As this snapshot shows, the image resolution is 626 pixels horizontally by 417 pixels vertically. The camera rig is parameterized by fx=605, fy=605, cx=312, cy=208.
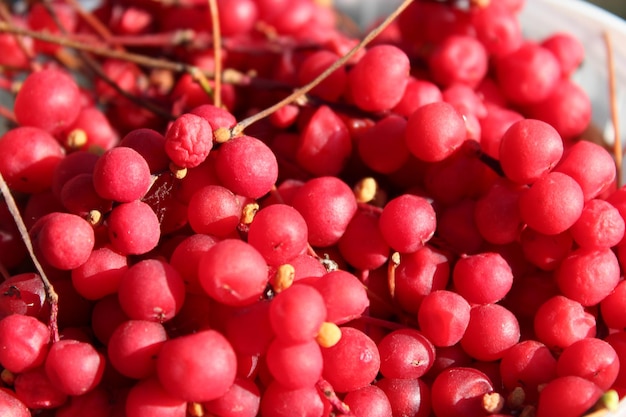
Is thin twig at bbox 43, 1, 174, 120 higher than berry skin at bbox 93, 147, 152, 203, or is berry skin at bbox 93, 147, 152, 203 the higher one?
berry skin at bbox 93, 147, 152, 203

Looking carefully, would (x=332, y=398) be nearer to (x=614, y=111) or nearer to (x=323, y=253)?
(x=323, y=253)

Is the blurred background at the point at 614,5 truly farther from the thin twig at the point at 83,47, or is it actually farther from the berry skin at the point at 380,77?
the thin twig at the point at 83,47

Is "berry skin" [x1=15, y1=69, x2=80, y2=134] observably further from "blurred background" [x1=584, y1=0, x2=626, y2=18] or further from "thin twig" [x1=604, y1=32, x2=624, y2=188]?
"blurred background" [x1=584, y1=0, x2=626, y2=18]

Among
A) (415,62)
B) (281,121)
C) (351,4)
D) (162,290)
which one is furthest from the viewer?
(351,4)

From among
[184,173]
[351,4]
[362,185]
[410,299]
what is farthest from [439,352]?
[351,4]

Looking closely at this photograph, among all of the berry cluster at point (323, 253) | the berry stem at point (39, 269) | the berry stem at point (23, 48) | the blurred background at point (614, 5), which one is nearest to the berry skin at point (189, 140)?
the berry cluster at point (323, 253)

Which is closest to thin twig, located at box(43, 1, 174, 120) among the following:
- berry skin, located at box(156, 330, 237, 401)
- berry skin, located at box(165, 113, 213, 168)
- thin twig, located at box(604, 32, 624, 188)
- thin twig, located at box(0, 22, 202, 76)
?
thin twig, located at box(0, 22, 202, 76)

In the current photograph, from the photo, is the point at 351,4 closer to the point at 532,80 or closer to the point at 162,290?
the point at 532,80

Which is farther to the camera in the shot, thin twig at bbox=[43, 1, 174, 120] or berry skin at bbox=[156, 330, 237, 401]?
thin twig at bbox=[43, 1, 174, 120]

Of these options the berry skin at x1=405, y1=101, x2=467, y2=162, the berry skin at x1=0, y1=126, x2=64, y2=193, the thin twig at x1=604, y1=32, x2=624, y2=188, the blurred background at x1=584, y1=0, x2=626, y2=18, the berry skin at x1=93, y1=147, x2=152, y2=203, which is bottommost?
the blurred background at x1=584, y1=0, x2=626, y2=18
